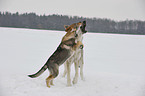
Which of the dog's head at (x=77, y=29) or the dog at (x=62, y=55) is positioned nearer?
the dog at (x=62, y=55)

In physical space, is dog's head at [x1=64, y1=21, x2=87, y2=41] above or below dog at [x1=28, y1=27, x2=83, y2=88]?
above

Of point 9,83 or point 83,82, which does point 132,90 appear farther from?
point 9,83

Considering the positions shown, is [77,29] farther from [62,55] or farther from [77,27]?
[62,55]

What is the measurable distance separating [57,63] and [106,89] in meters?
1.69

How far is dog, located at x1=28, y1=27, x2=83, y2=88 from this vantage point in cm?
418

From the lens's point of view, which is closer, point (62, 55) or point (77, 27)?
point (62, 55)

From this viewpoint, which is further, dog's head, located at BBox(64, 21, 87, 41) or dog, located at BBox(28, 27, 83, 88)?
dog's head, located at BBox(64, 21, 87, 41)

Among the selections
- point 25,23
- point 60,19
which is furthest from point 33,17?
point 60,19

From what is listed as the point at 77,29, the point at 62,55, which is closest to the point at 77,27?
the point at 77,29

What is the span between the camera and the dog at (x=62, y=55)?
4.18m

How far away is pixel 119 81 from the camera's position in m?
5.16

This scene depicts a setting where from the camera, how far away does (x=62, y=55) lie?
4.21 meters

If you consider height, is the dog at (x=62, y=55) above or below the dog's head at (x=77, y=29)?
below

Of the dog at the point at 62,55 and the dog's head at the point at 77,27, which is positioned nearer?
the dog at the point at 62,55
